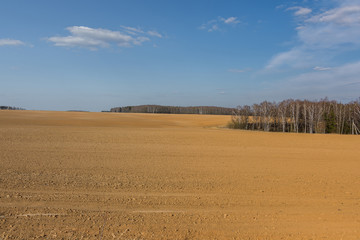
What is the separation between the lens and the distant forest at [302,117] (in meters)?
33.3

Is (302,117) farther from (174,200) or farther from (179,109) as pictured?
(179,109)

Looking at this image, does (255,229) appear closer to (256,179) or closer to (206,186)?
(206,186)

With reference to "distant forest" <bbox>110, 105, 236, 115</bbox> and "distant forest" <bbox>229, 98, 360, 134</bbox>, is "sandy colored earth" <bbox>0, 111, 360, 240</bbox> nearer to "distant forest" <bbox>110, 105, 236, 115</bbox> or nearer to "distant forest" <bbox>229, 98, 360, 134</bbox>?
"distant forest" <bbox>229, 98, 360, 134</bbox>

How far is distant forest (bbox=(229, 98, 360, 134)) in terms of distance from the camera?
33344mm

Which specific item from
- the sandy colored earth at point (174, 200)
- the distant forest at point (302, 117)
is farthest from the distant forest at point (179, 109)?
the sandy colored earth at point (174, 200)

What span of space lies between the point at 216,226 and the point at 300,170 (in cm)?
665

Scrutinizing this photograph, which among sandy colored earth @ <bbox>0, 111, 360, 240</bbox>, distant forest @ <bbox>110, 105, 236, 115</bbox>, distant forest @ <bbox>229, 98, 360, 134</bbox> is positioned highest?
distant forest @ <bbox>110, 105, 236, 115</bbox>

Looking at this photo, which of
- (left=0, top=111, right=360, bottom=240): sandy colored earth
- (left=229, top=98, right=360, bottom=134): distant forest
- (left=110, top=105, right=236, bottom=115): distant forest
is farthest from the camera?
(left=110, top=105, right=236, bottom=115): distant forest

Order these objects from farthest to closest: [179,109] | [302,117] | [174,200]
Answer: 1. [179,109]
2. [302,117]
3. [174,200]

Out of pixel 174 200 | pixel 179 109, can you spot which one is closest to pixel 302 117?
pixel 174 200

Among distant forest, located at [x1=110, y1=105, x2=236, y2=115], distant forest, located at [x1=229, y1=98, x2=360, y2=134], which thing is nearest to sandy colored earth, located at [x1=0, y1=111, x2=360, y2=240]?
distant forest, located at [x1=229, y1=98, x2=360, y2=134]

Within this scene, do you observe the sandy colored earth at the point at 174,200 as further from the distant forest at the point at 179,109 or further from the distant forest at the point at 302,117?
the distant forest at the point at 179,109

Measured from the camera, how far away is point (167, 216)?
5344mm

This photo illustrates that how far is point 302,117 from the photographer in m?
35.9
